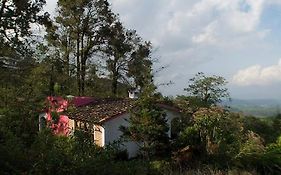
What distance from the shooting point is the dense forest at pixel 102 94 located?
996cm

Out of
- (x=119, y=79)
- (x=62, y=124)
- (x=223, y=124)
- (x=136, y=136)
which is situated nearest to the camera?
(x=62, y=124)

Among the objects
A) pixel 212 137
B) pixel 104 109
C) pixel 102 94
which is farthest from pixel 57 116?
pixel 102 94

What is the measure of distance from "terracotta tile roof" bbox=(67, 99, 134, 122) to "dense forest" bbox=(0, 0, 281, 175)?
2.27m

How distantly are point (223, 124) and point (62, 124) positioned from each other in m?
16.8

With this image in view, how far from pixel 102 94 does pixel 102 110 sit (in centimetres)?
1090

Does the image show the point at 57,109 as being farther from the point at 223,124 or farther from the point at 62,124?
the point at 223,124

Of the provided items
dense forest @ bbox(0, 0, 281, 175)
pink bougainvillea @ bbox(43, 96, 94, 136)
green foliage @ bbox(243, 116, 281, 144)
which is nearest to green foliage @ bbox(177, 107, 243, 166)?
dense forest @ bbox(0, 0, 281, 175)

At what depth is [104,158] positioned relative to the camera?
1029cm

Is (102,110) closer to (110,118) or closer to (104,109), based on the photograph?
(104,109)

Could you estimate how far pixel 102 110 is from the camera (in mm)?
Answer: 28891

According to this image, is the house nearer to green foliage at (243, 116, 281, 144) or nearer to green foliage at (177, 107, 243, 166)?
green foliage at (177, 107, 243, 166)

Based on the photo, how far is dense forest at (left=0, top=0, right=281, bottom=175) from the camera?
9961 millimetres

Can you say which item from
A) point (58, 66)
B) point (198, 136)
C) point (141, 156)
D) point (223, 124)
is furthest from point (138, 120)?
point (58, 66)

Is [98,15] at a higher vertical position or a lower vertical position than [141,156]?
higher
